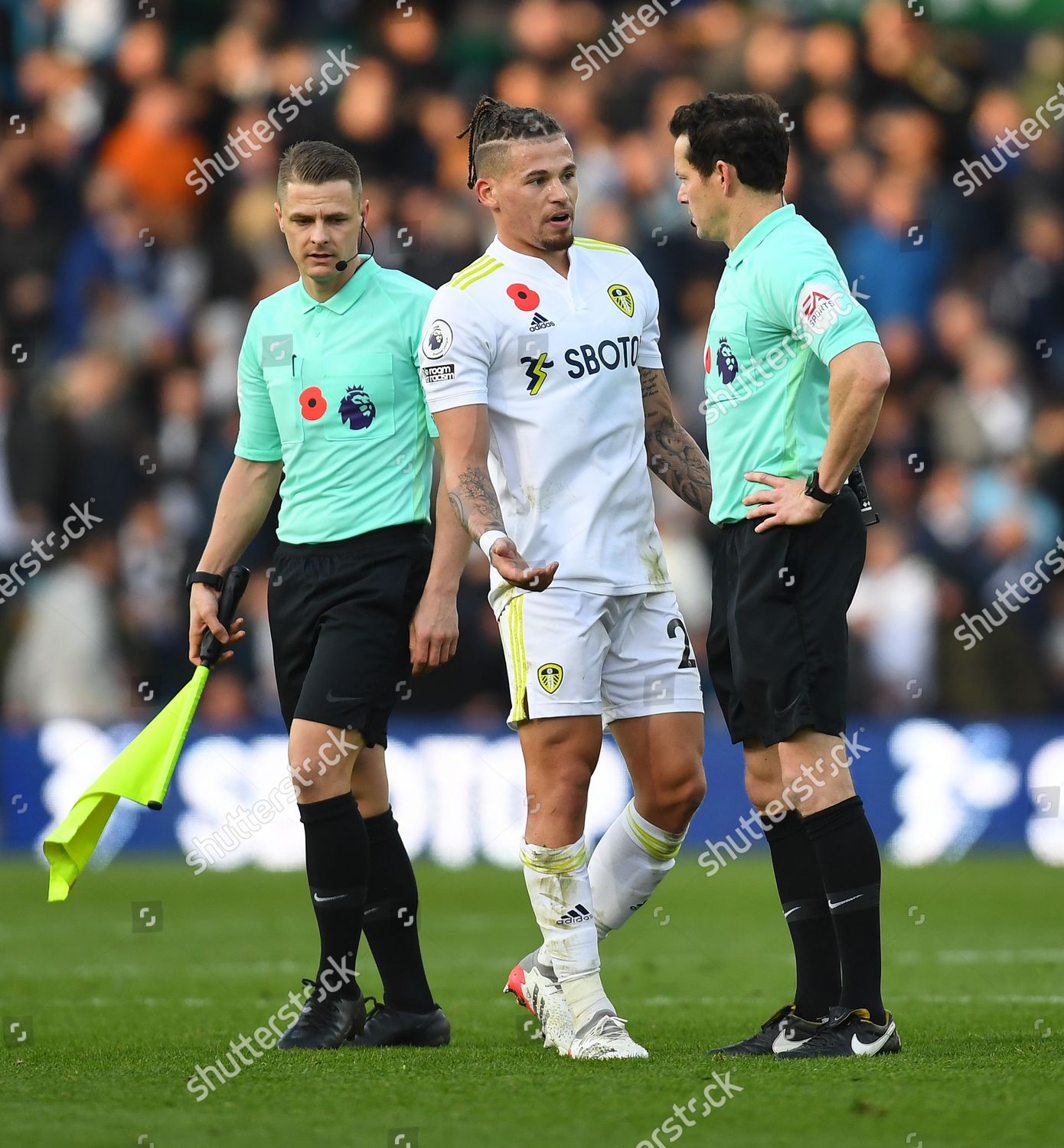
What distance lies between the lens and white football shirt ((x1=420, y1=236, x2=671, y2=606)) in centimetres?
554

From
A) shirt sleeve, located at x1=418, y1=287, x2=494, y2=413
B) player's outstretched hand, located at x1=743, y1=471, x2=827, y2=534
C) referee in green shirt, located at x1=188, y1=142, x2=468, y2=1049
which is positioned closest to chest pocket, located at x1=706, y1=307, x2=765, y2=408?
player's outstretched hand, located at x1=743, y1=471, x2=827, y2=534

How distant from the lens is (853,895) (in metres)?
5.23

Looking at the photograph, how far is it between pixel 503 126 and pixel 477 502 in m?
1.10

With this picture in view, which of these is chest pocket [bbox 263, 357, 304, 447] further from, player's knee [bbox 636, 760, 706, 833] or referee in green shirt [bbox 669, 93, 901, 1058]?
player's knee [bbox 636, 760, 706, 833]

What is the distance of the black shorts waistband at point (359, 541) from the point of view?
19.5ft

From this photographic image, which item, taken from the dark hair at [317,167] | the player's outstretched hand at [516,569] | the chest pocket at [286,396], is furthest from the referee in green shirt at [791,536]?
the chest pocket at [286,396]

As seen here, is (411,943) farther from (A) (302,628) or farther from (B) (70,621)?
(B) (70,621)

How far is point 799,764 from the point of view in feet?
17.2

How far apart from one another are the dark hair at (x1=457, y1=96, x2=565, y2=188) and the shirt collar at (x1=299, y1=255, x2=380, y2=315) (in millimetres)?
549

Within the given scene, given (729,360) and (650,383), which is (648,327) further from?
(729,360)

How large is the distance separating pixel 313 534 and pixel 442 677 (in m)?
7.50

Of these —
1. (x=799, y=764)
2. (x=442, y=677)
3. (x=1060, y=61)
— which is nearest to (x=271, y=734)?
(x=442, y=677)

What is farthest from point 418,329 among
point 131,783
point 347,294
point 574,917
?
point 574,917

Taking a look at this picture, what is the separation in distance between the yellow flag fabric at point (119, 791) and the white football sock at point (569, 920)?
1.17m
